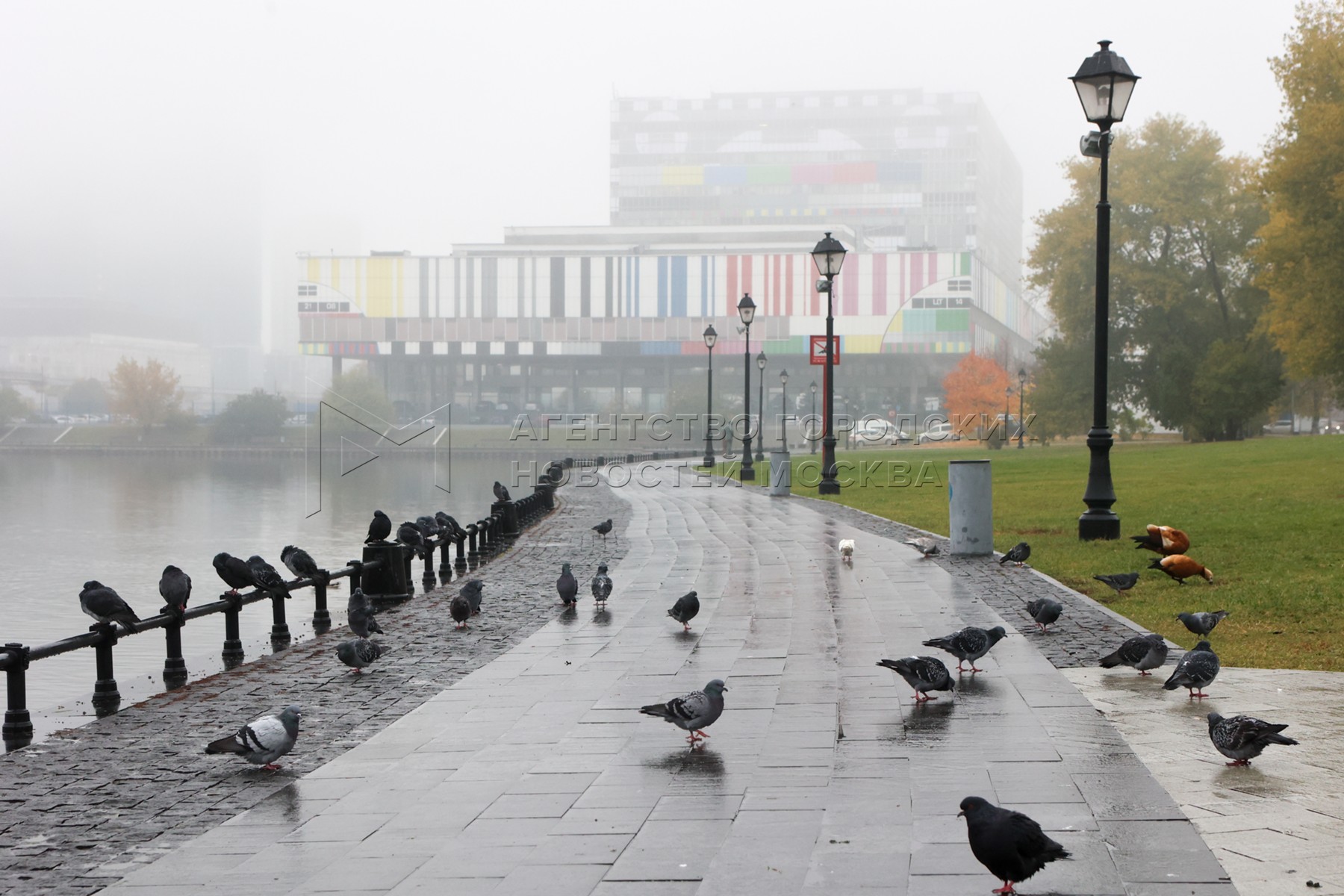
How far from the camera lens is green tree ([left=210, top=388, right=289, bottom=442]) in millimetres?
110438

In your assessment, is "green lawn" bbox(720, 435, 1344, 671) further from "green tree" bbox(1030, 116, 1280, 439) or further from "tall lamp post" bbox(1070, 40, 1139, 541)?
"green tree" bbox(1030, 116, 1280, 439)

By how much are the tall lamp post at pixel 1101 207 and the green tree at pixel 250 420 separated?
103216 mm

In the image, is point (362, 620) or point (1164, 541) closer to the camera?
point (362, 620)

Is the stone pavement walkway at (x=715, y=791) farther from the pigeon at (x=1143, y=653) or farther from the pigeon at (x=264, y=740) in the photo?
the pigeon at (x=1143, y=653)

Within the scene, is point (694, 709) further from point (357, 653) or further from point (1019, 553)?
point (1019, 553)

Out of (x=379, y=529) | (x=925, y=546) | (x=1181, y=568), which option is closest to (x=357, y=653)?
(x=379, y=529)

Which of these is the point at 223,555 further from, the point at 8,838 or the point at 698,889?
the point at 698,889

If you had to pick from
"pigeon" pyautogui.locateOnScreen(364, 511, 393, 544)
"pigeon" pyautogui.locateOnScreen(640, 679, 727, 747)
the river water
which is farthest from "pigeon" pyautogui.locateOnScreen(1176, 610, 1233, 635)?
"pigeon" pyautogui.locateOnScreen(364, 511, 393, 544)

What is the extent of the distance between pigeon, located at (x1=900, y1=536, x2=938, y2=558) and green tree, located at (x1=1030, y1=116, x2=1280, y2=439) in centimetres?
3891

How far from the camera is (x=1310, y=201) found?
29.5 m

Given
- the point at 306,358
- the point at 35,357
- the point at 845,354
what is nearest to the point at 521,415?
the point at 306,358

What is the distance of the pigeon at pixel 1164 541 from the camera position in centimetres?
1375

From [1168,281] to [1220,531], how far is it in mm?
42228

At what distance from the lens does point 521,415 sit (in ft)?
413
